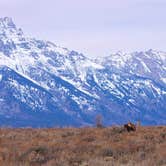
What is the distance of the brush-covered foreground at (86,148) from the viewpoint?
64.4ft

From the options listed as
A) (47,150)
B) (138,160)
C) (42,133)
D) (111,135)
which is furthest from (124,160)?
(42,133)

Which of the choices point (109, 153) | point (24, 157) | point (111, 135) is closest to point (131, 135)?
point (111, 135)

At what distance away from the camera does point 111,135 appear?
2438cm

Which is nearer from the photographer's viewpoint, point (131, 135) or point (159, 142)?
point (159, 142)

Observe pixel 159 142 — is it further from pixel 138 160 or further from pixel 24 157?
pixel 24 157

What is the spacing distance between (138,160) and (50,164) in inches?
108

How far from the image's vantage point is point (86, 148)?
70.9ft

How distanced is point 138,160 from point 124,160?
1.54 ft

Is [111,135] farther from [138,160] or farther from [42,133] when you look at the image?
[138,160]

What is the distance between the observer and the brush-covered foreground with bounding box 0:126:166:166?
64.4 ft

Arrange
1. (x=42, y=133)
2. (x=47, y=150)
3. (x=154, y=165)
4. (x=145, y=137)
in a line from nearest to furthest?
(x=154, y=165) < (x=47, y=150) < (x=145, y=137) < (x=42, y=133)

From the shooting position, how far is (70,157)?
20.3 meters

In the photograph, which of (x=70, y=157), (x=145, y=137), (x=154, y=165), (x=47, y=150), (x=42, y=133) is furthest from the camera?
(x=42, y=133)

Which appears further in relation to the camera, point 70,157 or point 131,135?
point 131,135
